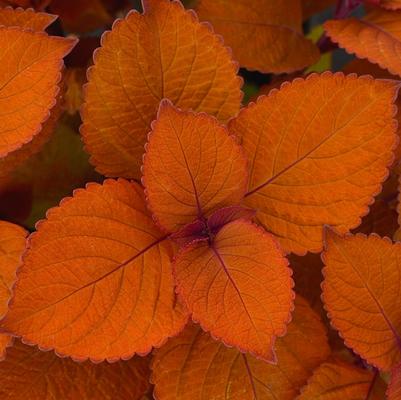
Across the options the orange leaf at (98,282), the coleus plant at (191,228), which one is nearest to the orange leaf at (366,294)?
the coleus plant at (191,228)

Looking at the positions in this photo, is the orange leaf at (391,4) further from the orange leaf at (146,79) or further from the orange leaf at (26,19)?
the orange leaf at (26,19)

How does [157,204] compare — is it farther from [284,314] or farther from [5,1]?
[5,1]

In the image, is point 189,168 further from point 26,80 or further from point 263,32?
point 263,32

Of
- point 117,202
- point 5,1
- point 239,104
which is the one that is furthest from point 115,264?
point 5,1

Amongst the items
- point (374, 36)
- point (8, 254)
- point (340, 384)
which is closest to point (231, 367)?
point (340, 384)

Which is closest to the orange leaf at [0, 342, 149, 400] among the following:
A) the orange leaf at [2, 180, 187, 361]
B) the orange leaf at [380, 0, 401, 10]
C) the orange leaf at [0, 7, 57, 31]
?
the orange leaf at [2, 180, 187, 361]

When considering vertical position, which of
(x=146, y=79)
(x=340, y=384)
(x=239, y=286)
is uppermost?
(x=146, y=79)
